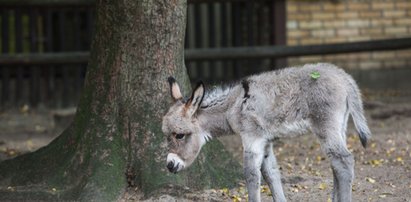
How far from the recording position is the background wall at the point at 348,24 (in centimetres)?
1557

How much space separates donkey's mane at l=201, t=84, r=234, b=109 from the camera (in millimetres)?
7461

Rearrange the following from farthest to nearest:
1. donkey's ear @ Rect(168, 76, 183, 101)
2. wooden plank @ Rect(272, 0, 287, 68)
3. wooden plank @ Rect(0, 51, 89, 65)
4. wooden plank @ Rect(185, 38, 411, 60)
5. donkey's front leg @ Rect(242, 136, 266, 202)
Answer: wooden plank @ Rect(272, 0, 287, 68)
wooden plank @ Rect(0, 51, 89, 65)
wooden plank @ Rect(185, 38, 411, 60)
donkey's ear @ Rect(168, 76, 183, 101)
donkey's front leg @ Rect(242, 136, 266, 202)

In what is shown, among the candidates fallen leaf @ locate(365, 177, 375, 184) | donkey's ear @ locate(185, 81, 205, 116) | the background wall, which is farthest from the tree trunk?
the background wall

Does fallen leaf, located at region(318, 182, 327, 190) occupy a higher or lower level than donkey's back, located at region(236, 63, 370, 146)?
lower

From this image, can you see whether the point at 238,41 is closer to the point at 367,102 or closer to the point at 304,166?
the point at 367,102

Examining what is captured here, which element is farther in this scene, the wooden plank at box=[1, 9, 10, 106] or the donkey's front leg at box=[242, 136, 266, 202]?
the wooden plank at box=[1, 9, 10, 106]

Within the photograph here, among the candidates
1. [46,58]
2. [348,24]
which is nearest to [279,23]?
[348,24]

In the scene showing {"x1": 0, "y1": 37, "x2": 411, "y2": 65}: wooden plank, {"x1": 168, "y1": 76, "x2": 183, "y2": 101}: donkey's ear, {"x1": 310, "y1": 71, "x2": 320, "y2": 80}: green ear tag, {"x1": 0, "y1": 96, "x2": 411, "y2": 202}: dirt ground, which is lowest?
{"x1": 0, "y1": 96, "x2": 411, "y2": 202}: dirt ground

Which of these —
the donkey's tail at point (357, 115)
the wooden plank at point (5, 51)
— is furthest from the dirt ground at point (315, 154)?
the donkey's tail at point (357, 115)

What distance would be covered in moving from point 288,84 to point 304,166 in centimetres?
246

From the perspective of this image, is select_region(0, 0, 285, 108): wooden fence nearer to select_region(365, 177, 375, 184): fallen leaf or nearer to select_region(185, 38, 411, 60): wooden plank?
select_region(185, 38, 411, 60): wooden plank

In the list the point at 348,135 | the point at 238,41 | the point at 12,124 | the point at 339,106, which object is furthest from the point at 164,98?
the point at 238,41

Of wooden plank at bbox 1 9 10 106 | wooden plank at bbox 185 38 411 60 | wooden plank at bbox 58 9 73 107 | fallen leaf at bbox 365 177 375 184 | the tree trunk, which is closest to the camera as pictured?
the tree trunk

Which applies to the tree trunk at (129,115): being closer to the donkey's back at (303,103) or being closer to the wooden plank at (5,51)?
the donkey's back at (303,103)
